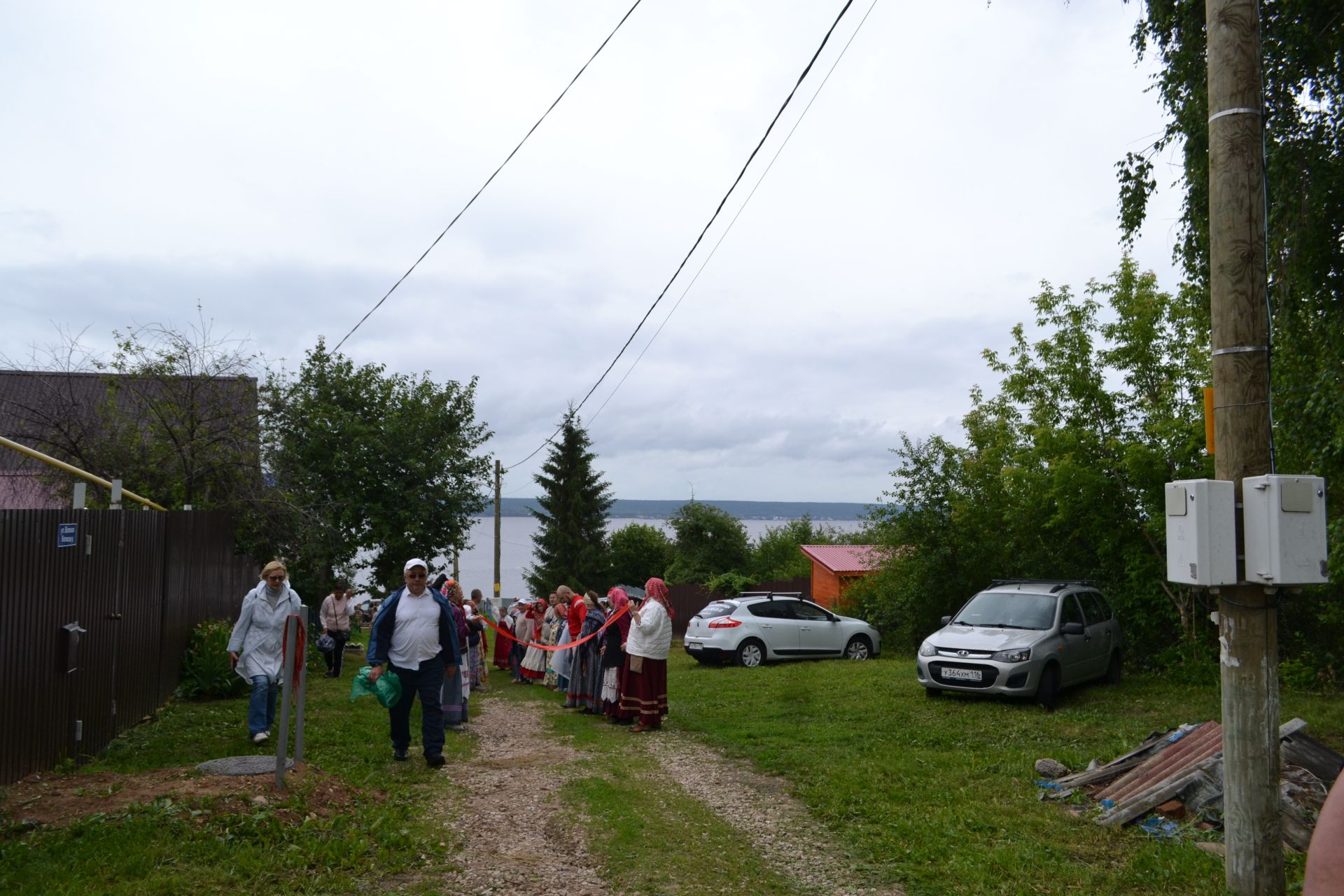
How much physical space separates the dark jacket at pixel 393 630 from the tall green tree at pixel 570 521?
127 ft

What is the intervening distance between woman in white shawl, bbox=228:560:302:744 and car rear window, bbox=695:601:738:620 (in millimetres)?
11663

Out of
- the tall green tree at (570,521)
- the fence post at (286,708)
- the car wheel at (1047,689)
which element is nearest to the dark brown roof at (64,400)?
the fence post at (286,708)

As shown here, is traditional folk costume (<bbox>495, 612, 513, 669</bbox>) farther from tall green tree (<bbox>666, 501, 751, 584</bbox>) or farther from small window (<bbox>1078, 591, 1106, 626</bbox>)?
tall green tree (<bbox>666, 501, 751, 584</bbox>)

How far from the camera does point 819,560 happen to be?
119ft

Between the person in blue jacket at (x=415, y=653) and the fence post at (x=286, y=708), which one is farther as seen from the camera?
the person in blue jacket at (x=415, y=653)

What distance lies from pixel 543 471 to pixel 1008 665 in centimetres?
3866

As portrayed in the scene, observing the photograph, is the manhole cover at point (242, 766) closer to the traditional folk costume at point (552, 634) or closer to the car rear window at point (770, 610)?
the traditional folk costume at point (552, 634)

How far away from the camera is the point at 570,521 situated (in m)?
48.8

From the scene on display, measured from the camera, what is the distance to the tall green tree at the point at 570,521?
48312 mm

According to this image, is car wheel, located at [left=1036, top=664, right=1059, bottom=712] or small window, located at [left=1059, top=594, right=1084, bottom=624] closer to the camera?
car wheel, located at [left=1036, top=664, right=1059, bottom=712]

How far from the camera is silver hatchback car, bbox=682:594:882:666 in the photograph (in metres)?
20.0

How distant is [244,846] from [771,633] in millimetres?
15122

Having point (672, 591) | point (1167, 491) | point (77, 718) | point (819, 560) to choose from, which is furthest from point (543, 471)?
point (1167, 491)

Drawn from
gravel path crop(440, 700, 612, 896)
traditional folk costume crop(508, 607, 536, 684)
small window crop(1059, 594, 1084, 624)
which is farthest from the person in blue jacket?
traditional folk costume crop(508, 607, 536, 684)
